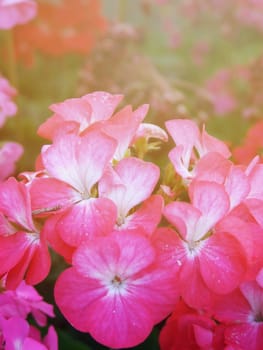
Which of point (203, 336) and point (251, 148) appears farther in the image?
point (251, 148)

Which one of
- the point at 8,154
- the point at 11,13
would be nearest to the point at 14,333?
the point at 8,154

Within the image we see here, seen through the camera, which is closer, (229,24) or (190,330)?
(190,330)

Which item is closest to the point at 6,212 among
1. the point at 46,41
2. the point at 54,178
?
the point at 54,178

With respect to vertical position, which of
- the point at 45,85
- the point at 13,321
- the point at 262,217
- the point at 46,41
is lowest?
the point at 45,85

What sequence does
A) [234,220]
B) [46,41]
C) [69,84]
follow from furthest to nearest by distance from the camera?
[69,84] < [46,41] < [234,220]

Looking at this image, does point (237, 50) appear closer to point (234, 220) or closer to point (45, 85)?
point (45, 85)

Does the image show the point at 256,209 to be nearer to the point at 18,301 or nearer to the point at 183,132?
the point at 183,132

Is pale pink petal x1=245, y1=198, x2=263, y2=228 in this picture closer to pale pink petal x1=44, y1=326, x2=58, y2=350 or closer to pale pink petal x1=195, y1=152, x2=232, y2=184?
pale pink petal x1=195, y1=152, x2=232, y2=184

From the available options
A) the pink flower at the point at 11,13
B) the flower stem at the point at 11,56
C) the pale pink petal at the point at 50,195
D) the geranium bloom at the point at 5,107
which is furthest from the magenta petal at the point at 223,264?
the flower stem at the point at 11,56
